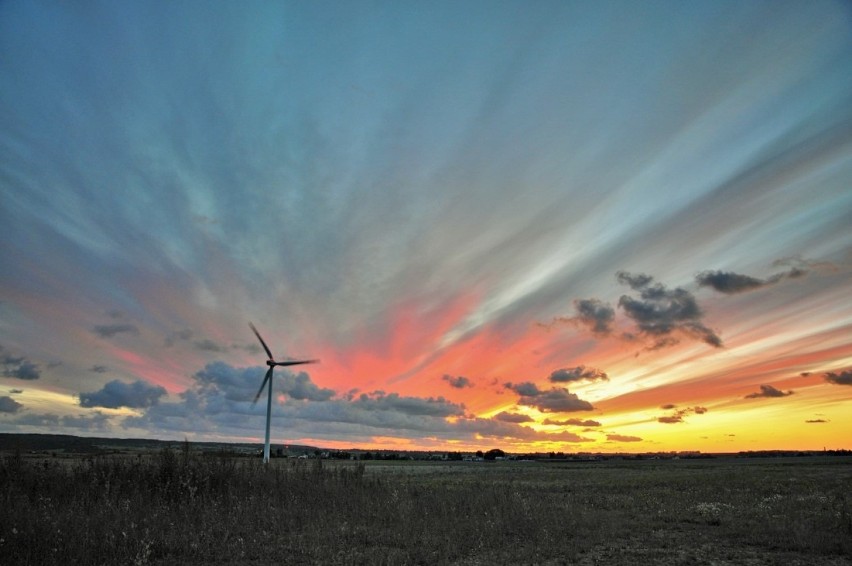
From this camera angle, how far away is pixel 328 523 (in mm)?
15148

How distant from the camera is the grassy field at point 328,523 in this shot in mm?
11531

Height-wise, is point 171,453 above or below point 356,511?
above

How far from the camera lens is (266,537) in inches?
518

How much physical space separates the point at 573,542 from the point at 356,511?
6.87 meters

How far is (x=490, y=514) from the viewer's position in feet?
56.2

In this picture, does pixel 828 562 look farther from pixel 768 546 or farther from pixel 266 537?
pixel 266 537

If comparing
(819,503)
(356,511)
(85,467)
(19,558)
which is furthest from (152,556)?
(819,503)

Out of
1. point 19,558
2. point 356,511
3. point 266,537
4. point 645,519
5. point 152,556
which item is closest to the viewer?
point 19,558

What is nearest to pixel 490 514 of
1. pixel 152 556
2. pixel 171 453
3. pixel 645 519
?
pixel 645 519

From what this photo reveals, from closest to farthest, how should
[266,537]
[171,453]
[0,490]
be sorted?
[266,537]
[0,490]
[171,453]

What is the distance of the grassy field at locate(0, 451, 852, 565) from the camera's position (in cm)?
1153

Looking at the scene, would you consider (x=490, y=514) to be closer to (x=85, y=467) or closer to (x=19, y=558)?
(x=19, y=558)

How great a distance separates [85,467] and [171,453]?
278cm

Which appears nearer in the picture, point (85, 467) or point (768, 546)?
point (768, 546)
